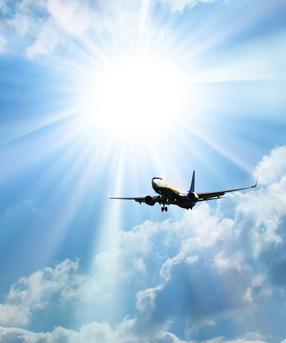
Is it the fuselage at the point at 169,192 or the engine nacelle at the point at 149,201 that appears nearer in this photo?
the fuselage at the point at 169,192

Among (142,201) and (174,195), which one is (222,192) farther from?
(142,201)

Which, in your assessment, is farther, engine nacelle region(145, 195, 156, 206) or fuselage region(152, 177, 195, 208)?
engine nacelle region(145, 195, 156, 206)

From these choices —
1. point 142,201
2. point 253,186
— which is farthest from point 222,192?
point 142,201

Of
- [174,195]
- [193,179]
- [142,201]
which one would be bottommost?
[174,195]

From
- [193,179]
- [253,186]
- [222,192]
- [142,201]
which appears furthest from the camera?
[193,179]

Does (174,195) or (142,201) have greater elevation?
(142,201)

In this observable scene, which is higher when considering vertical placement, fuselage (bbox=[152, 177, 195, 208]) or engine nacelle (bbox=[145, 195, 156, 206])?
engine nacelle (bbox=[145, 195, 156, 206])

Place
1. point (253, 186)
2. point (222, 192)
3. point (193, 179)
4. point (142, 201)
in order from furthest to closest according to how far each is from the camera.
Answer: point (193, 179) → point (142, 201) → point (222, 192) → point (253, 186)

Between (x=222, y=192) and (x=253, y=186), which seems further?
(x=222, y=192)

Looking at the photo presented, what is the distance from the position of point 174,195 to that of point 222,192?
16340 millimetres

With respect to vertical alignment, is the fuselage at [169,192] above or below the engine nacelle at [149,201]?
below

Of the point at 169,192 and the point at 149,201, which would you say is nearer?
the point at 169,192

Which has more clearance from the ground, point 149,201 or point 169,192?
point 149,201

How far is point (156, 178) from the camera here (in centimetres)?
14762
